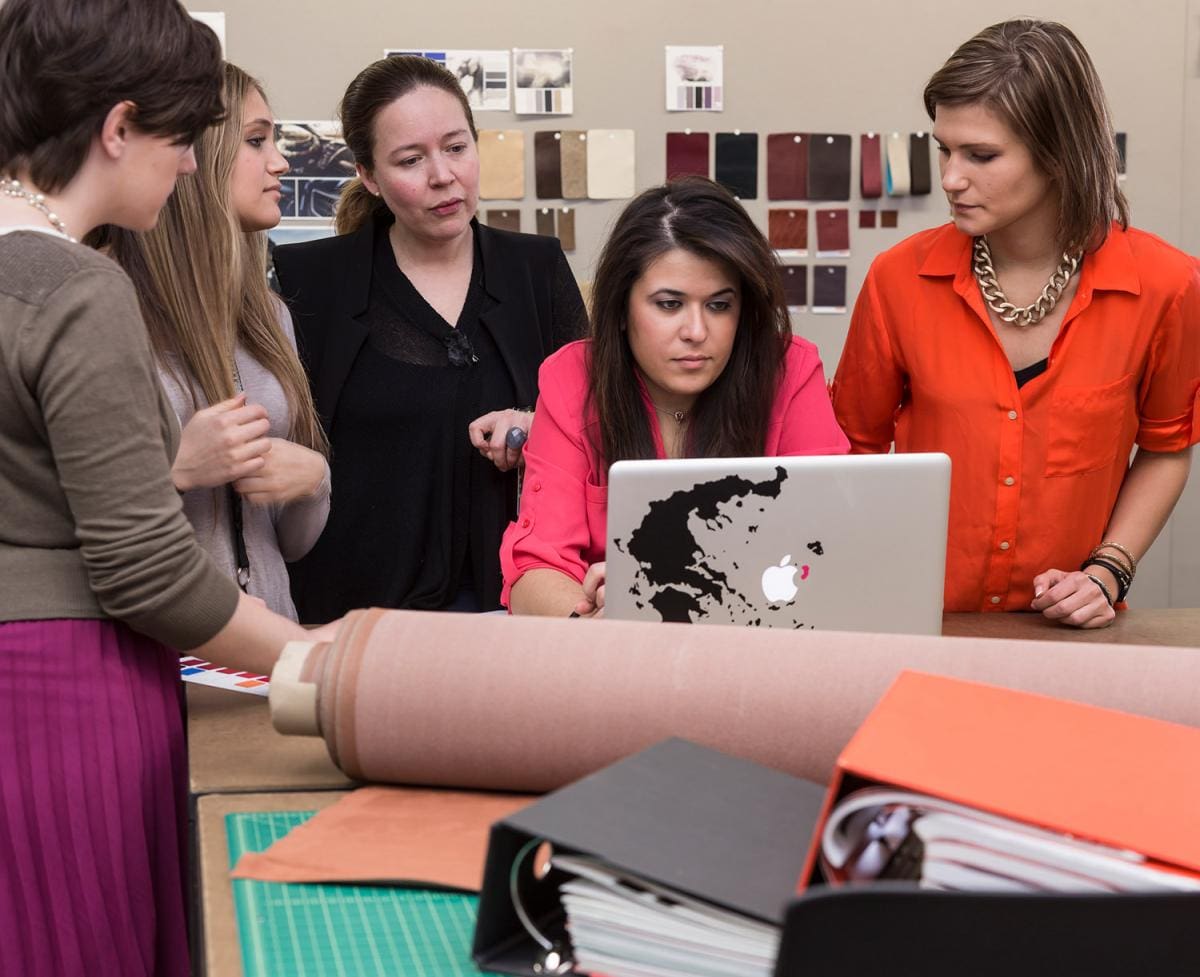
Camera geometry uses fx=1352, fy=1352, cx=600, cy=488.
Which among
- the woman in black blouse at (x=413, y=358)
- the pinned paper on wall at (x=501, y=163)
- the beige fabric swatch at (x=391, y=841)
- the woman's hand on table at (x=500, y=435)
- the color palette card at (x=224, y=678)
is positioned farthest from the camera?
the pinned paper on wall at (x=501, y=163)

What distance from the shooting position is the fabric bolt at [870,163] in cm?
397

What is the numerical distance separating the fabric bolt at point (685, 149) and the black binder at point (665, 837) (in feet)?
10.5

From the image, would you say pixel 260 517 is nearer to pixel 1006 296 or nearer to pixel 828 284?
pixel 1006 296

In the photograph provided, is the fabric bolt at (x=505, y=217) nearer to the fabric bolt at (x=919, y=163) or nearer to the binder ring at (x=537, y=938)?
the fabric bolt at (x=919, y=163)

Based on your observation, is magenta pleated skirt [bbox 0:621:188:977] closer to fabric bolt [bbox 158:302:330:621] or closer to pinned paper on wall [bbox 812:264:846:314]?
fabric bolt [bbox 158:302:330:621]

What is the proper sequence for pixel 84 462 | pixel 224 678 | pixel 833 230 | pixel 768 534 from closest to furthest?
pixel 84 462 < pixel 768 534 < pixel 224 678 < pixel 833 230

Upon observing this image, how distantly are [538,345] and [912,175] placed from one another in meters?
1.99

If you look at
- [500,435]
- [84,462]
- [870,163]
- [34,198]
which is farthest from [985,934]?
[870,163]

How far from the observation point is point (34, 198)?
4.21 feet

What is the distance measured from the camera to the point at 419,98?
7.77 ft

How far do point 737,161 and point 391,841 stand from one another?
10.7 ft

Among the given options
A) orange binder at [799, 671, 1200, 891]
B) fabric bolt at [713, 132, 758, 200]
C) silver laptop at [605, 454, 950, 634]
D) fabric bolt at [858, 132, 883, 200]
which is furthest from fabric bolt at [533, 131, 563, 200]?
orange binder at [799, 671, 1200, 891]

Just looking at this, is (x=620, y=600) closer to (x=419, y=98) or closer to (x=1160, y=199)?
(x=419, y=98)

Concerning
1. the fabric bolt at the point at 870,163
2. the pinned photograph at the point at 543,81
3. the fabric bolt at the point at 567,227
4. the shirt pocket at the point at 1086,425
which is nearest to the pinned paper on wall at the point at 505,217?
the fabric bolt at the point at 567,227
